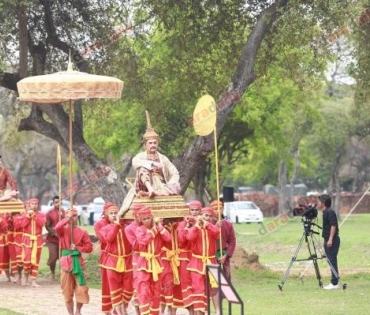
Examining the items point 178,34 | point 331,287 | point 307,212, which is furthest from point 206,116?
point 178,34

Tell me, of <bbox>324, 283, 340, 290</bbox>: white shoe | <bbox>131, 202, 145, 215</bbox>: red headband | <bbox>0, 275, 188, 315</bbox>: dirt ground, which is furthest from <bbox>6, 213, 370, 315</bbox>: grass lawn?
<bbox>131, 202, 145, 215</bbox>: red headband

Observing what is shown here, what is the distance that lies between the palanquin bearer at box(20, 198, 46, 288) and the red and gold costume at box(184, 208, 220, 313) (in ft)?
26.1

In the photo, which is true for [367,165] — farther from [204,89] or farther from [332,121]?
[204,89]

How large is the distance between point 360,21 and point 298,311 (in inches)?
349

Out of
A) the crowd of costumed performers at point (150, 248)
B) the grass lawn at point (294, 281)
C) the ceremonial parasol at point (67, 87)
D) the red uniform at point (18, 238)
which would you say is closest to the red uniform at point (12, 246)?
the red uniform at point (18, 238)

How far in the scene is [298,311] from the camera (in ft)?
54.6

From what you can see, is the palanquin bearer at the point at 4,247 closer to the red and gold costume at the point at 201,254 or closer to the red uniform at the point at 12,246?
the red uniform at the point at 12,246

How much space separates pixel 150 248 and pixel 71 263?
1.57 m

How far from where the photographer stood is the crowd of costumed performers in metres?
15.0

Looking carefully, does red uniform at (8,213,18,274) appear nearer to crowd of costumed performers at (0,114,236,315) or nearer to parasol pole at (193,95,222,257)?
crowd of costumed performers at (0,114,236,315)

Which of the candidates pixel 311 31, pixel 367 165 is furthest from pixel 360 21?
pixel 367 165

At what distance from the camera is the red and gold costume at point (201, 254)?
1544 cm

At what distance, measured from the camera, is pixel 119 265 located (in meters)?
16.2

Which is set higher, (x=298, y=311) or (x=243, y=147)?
(x=243, y=147)
